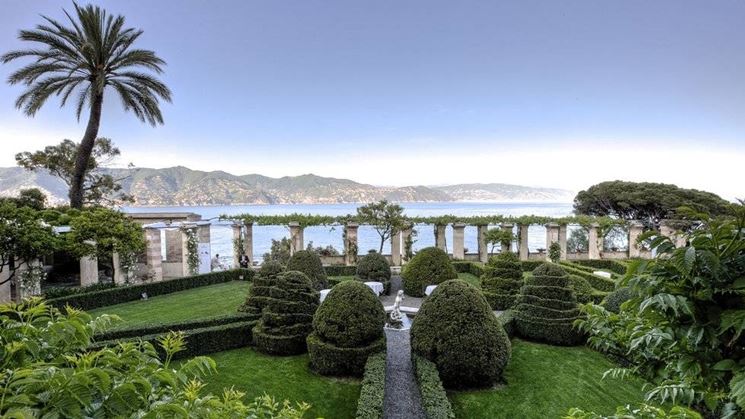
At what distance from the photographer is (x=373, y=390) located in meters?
8.56

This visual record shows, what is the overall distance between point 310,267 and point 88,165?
79.3 ft

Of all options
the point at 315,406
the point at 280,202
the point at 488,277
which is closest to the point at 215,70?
the point at 488,277

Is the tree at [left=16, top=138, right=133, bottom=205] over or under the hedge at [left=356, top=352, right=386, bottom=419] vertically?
over

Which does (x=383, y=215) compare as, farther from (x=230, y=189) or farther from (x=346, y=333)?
(x=230, y=189)

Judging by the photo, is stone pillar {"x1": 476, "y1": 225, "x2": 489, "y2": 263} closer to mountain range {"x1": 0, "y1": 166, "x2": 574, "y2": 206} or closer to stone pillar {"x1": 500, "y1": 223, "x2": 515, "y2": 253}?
stone pillar {"x1": 500, "y1": 223, "x2": 515, "y2": 253}

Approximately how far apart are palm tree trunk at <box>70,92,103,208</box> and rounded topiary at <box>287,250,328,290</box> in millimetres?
15201

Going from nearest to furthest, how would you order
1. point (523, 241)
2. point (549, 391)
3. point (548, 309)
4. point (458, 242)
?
point (549, 391) → point (548, 309) → point (458, 242) → point (523, 241)

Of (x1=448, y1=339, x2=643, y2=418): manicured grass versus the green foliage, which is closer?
the green foliage

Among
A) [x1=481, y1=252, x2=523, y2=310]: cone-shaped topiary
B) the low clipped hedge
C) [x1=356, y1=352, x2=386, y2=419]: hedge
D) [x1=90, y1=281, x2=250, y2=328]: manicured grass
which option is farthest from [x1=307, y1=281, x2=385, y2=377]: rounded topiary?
[x1=481, y1=252, x2=523, y2=310]: cone-shaped topiary

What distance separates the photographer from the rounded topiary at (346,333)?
10.2m

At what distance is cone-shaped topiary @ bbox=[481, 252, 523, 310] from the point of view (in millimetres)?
16719

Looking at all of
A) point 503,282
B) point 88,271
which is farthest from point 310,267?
point 88,271

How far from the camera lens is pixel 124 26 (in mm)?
22141

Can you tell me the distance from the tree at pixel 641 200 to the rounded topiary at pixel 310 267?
31.2 meters
